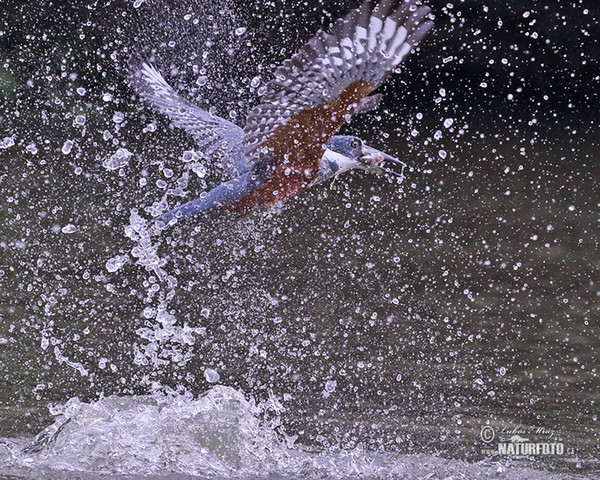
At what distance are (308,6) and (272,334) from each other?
7.18m

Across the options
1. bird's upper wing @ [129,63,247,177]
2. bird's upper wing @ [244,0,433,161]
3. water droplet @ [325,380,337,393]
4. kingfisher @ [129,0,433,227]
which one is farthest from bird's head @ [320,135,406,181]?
water droplet @ [325,380,337,393]

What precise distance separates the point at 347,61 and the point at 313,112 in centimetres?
22

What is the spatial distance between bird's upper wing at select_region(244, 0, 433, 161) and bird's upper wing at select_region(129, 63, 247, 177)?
0.67m

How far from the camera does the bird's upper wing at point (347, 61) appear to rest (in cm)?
275

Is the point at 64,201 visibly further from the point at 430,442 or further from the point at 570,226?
the point at 430,442

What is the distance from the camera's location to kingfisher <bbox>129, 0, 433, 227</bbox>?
2771 millimetres

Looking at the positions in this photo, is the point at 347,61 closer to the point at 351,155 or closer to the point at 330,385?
the point at 351,155

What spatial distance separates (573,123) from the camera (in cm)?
1253

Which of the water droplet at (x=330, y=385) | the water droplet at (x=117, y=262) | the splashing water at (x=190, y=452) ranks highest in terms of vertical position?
the water droplet at (x=117, y=262)

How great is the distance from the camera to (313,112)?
9.59ft

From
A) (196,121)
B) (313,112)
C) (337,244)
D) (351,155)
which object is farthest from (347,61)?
(337,244)

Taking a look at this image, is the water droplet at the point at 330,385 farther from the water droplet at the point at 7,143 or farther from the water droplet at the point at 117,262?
the water droplet at the point at 7,143

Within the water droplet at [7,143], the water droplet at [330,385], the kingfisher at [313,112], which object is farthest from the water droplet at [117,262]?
the water droplet at [330,385]

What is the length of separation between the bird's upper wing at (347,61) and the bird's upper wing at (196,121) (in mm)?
672
